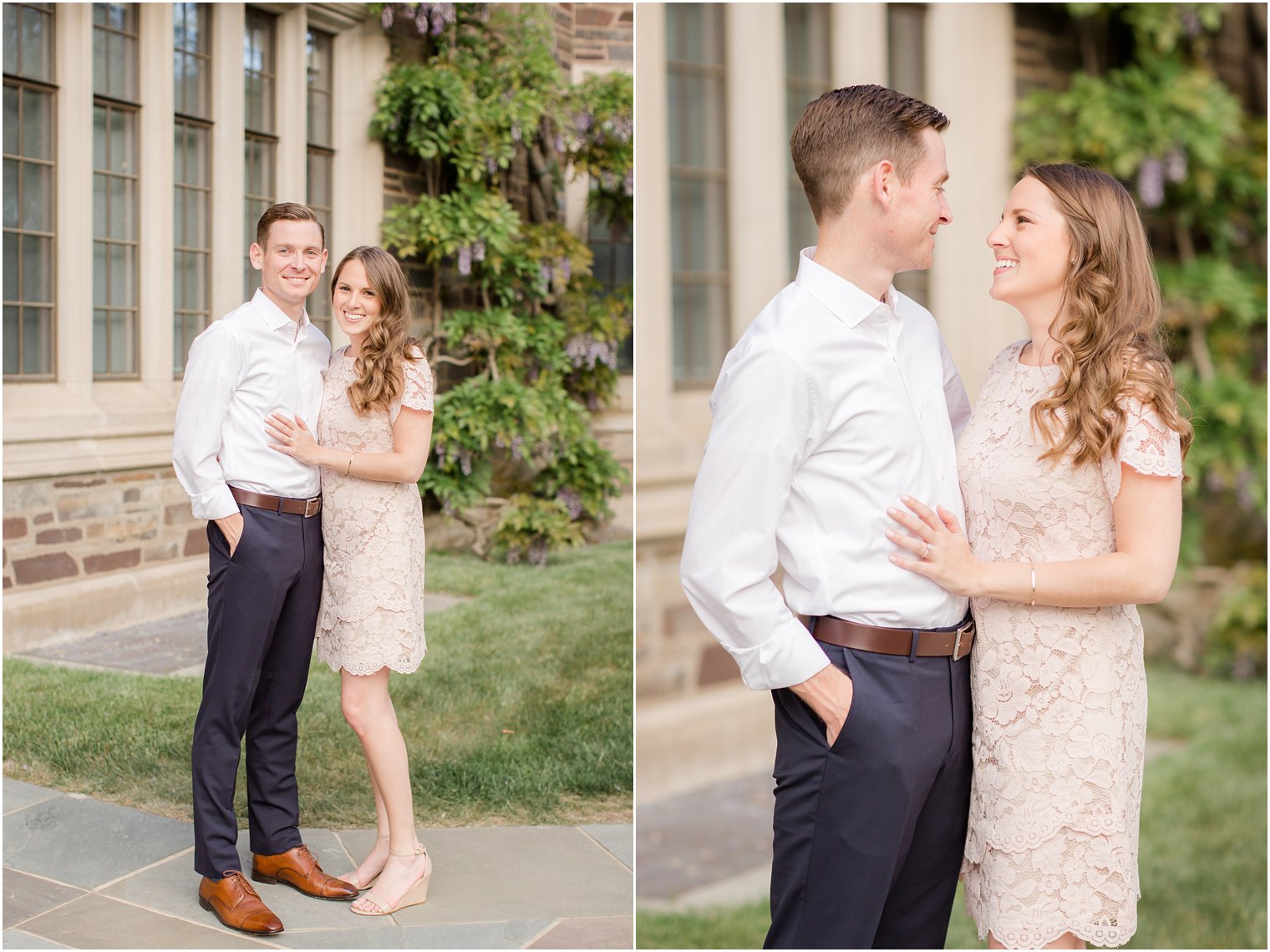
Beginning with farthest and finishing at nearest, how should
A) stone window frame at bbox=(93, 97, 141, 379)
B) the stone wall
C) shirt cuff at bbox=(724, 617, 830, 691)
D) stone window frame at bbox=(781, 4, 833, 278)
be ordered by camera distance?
the stone wall → stone window frame at bbox=(781, 4, 833, 278) → stone window frame at bbox=(93, 97, 141, 379) → shirt cuff at bbox=(724, 617, 830, 691)

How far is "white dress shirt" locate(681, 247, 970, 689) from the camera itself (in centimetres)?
178

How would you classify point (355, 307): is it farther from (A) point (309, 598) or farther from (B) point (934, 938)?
(B) point (934, 938)

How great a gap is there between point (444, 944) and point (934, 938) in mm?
1214

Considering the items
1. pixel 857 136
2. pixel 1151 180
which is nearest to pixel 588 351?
pixel 1151 180

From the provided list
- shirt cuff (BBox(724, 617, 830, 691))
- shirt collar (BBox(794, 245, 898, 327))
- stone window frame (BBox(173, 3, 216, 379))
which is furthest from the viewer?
stone window frame (BBox(173, 3, 216, 379))

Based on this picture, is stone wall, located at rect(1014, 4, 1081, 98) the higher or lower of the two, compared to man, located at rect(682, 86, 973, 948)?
higher

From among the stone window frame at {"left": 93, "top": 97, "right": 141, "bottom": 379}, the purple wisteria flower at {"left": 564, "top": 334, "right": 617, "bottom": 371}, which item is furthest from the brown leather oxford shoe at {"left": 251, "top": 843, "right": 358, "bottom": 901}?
the purple wisteria flower at {"left": 564, "top": 334, "right": 617, "bottom": 371}

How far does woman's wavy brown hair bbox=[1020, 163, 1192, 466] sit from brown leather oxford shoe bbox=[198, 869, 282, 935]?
6.43 ft

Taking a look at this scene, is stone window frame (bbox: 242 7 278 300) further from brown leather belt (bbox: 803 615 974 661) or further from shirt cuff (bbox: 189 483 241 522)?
brown leather belt (bbox: 803 615 974 661)

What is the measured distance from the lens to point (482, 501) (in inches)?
249

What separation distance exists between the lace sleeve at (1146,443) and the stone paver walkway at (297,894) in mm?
1706

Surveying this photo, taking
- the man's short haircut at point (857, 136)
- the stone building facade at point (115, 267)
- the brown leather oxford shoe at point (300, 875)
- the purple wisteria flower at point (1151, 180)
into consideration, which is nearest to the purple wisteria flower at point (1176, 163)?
the purple wisteria flower at point (1151, 180)

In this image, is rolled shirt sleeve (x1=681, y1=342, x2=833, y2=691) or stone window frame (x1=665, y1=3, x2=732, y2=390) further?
stone window frame (x1=665, y1=3, x2=732, y2=390)

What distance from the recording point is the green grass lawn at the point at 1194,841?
3602mm
